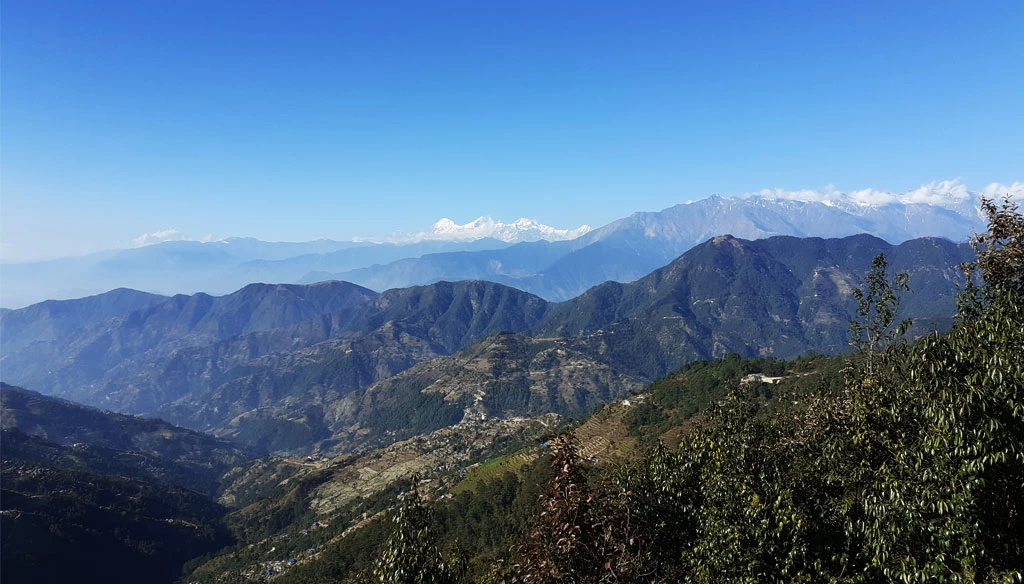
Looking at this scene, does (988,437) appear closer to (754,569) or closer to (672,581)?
Result: (754,569)

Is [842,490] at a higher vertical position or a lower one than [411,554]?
lower

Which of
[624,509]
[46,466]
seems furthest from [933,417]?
[46,466]

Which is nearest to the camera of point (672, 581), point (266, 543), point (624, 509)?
point (624, 509)

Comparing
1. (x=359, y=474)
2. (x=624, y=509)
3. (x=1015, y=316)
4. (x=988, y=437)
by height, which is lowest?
(x=359, y=474)

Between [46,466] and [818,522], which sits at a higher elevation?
[818,522]

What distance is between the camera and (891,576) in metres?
11.2

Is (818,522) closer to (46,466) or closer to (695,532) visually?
(695,532)

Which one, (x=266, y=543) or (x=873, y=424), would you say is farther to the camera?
(x=266, y=543)

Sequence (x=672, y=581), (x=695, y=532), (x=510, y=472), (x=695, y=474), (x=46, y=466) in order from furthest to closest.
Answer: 1. (x=46, y=466)
2. (x=510, y=472)
3. (x=695, y=474)
4. (x=695, y=532)
5. (x=672, y=581)

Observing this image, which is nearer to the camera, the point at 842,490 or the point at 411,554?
the point at 411,554

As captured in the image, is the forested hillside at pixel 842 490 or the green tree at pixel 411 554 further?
the green tree at pixel 411 554

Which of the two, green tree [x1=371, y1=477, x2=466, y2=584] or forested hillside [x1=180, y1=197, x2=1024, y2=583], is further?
green tree [x1=371, y1=477, x2=466, y2=584]

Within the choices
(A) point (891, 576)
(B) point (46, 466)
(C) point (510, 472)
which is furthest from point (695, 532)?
(B) point (46, 466)

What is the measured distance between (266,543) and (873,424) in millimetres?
152268
